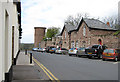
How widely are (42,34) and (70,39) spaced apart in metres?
42.8

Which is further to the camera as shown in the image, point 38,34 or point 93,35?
point 38,34

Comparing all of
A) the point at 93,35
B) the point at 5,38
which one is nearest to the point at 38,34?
the point at 93,35

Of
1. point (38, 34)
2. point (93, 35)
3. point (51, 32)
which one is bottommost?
point (93, 35)

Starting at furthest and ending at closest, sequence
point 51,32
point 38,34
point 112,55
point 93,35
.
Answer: point 38,34 → point 51,32 → point 93,35 → point 112,55

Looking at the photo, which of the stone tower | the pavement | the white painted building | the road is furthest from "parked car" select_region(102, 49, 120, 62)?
the stone tower

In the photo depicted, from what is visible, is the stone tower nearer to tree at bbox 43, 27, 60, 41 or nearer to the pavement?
tree at bbox 43, 27, 60, 41

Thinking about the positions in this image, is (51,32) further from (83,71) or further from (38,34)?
(83,71)

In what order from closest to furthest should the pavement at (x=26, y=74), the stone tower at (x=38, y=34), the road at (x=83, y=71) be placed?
the pavement at (x=26, y=74)
the road at (x=83, y=71)
the stone tower at (x=38, y=34)

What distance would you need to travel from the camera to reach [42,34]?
85.6 m

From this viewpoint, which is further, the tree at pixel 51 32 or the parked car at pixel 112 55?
the tree at pixel 51 32

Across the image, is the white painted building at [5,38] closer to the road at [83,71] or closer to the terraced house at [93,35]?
the road at [83,71]

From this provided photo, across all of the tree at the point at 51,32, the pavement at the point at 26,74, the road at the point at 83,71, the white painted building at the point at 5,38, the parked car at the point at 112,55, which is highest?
the tree at the point at 51,32

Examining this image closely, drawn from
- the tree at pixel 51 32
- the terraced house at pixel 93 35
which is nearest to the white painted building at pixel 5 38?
the terraced house at pixel 93 35

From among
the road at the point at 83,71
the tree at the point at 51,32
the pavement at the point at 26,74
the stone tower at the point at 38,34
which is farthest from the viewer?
the stone tower at the point at 38,34
